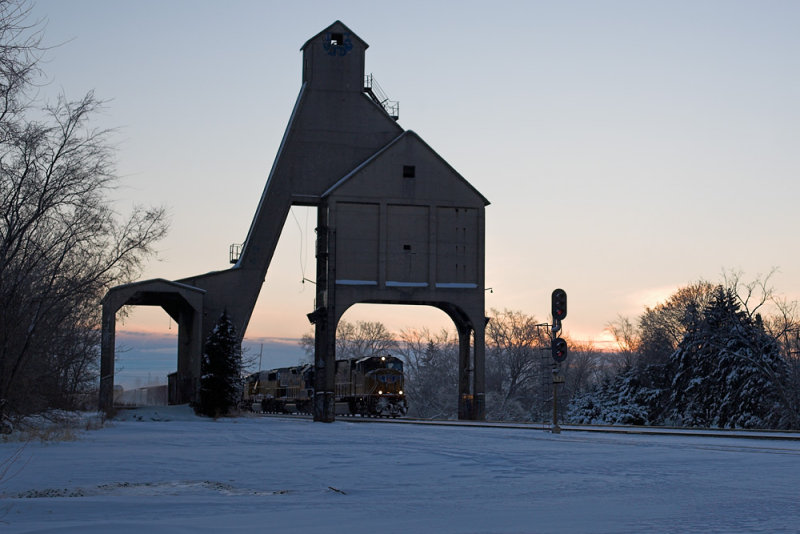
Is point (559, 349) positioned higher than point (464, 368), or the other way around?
point (559, 349)

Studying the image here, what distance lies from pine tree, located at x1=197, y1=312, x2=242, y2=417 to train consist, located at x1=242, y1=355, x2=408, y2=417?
566 inches

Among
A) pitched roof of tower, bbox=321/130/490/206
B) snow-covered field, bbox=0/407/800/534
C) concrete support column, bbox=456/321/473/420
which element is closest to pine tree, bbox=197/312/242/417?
pitched roof of tower, bbox=321/130/490/206

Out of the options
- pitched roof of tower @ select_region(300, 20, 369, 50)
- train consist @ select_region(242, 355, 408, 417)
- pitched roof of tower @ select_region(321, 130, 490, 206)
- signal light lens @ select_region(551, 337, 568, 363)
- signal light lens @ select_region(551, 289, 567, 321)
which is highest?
pitched roof of tower @ select_region(300, 20, 369, 50)

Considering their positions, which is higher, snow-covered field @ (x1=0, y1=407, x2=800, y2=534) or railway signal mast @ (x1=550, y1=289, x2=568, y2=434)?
railway signal mast @ (x1=550, y1=289, x2=568, y2=434)

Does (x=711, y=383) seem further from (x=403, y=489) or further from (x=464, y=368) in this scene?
(x=403, y=489)

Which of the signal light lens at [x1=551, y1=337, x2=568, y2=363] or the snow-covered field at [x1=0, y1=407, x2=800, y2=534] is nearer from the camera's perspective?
the snow-covered field at [x1=0, y1=407, x2=800, y2=534]

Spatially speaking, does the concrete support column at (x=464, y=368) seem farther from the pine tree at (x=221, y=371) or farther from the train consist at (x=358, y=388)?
the pine tree at (x=221, y=371)

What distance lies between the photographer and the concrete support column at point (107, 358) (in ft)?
137

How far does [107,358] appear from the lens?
139 feet

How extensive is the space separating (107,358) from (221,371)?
6.31 meters

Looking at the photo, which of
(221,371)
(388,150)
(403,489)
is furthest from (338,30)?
(403,489)

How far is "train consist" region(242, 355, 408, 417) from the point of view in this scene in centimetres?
5906

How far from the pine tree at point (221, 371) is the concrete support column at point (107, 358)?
5154 mm

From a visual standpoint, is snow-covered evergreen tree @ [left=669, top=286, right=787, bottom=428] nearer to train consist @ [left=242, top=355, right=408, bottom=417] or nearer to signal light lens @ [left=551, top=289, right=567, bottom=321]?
train consist @ [left=242, top=355, right=408, bottom=417]
